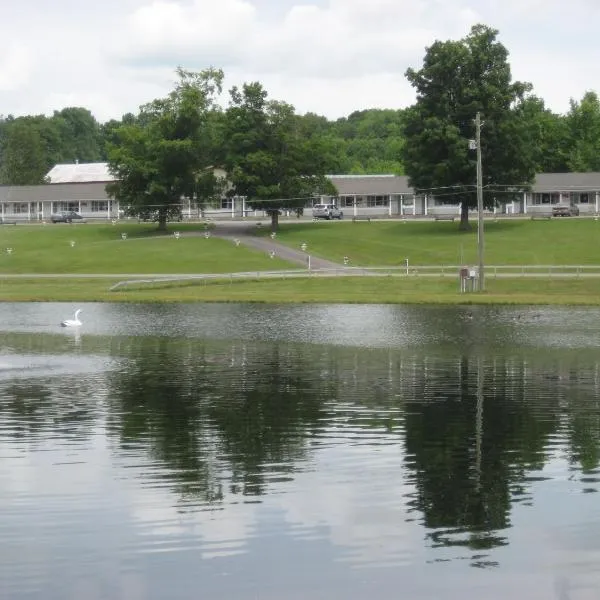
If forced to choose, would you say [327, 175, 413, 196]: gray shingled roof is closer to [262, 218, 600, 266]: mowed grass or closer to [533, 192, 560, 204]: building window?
[533, 192, 560, 204]: building window

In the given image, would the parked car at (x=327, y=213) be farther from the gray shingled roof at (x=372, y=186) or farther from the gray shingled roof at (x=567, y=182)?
the gray shingled roof at (x=567, y=182)

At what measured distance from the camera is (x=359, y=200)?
166 meters

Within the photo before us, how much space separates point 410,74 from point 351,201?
4089 centimetres

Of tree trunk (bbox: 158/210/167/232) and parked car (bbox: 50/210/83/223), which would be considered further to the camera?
parked car (bbox: 50/210/83/223)

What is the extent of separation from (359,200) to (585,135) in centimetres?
3990

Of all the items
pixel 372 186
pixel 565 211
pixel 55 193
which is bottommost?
pixel 565 211

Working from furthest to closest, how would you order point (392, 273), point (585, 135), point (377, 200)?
point (585, 135) → point (377, 200) → point (392, 273)

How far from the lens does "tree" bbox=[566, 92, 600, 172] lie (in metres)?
173

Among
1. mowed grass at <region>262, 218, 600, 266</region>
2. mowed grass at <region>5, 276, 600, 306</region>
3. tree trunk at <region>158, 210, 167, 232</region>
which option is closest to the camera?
mowed grass at <region>5, 276, 600, 306</region>

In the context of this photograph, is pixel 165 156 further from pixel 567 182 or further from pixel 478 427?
pixel 478 427

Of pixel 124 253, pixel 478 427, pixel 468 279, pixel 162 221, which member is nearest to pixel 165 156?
pixel 162 221

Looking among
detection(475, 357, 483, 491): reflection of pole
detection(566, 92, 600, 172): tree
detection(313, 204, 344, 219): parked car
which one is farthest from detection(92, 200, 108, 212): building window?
detection(475, 357, 483, 491): reflection of pole

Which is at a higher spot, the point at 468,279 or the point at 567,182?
the point at 567,182

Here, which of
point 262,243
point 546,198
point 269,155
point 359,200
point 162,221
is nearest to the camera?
point 262,243
